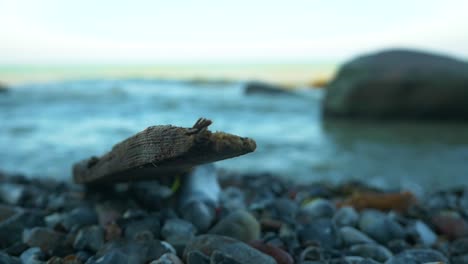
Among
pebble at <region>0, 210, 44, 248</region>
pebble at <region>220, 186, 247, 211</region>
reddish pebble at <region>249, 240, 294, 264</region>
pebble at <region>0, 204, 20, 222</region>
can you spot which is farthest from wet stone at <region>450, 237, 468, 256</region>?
pebble at <region>0, 204, 20, 222</region>

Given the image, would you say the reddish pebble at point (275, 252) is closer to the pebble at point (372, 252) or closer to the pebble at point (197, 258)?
the pebble at point (197, 258)

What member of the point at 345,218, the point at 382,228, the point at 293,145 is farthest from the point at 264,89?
the point at 382,228

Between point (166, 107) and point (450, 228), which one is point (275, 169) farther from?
point (166, 107)

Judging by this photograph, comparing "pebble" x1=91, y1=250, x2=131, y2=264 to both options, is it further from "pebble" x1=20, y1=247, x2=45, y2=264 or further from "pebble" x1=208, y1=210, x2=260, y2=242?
"pebble" x1=208, y1=210, x2=260, y2=242

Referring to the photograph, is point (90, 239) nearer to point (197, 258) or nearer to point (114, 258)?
point (114, 258)

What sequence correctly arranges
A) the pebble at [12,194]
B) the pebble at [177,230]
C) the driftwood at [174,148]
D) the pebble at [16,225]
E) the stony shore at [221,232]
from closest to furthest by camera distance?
the driftwood at [174,148], the stony shore at [221,232], the pebble at [177,230], the pebble at [16,225], the pebble at [12,194]

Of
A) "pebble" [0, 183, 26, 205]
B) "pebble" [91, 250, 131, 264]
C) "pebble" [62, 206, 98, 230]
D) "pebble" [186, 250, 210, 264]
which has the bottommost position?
"pebble" [0, 183, 26, 205]

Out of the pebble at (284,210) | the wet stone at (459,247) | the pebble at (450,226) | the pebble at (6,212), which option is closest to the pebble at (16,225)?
the pebble at (6,212)
